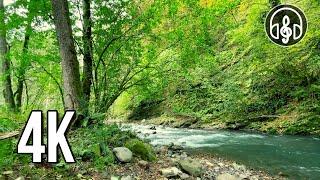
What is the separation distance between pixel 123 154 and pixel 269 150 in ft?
21.2

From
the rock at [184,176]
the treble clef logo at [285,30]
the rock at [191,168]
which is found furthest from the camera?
the treble clef logo at [285,30]

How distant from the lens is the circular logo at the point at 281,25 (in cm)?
1560

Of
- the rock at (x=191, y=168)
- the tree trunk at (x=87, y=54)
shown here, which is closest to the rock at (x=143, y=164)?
the rock at (x=191, y=168)

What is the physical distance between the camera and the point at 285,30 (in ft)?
47.3

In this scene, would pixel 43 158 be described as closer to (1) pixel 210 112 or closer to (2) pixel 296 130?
(2) pixel 296 130

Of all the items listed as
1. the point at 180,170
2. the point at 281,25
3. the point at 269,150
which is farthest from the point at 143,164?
the point at 281,25

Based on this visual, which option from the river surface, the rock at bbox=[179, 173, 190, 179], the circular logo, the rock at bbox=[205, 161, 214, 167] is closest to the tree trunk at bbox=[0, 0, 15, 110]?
the river surface

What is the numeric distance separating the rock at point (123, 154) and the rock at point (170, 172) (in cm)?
64

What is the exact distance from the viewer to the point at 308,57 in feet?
53.4

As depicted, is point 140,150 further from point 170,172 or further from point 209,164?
point 209,164

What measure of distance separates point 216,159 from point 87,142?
14.8 ft

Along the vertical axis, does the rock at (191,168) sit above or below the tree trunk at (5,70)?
below

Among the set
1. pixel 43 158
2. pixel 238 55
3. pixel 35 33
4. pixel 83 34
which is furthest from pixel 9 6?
pixel 238 55

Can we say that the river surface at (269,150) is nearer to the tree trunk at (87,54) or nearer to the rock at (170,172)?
the tree trunk at (87,54)
